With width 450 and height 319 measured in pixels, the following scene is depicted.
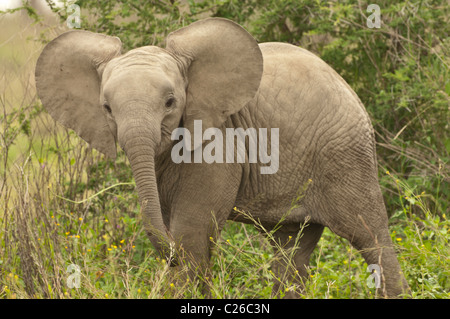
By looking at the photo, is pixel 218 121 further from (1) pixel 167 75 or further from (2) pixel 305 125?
(2) pixel 305 125

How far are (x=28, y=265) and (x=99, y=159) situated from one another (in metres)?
1.44

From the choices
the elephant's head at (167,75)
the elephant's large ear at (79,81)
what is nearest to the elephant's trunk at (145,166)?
the elephant's head at (167,75)

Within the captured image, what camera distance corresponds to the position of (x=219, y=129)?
4238mm

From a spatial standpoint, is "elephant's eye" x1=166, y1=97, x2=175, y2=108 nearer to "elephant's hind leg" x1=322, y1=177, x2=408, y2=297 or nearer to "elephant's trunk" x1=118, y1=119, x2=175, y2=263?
"elephant's trunk" x1=118, y1=119, x2=175, y2=263

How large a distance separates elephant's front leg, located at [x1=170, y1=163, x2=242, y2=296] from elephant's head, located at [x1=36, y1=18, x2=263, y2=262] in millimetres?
211

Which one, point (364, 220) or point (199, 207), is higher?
point (199, 207)

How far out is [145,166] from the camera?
12.1ft

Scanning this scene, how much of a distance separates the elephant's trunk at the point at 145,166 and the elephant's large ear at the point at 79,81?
1.45 ft

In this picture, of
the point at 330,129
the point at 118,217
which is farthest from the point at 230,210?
the point at 118,217

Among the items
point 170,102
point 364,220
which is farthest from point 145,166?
point 364,220

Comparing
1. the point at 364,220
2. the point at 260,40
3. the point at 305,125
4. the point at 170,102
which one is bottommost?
the point at 364,220

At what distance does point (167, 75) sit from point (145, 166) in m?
0.49

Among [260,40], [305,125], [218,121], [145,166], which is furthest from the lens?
[260,40]

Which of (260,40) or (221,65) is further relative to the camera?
(260,40)
